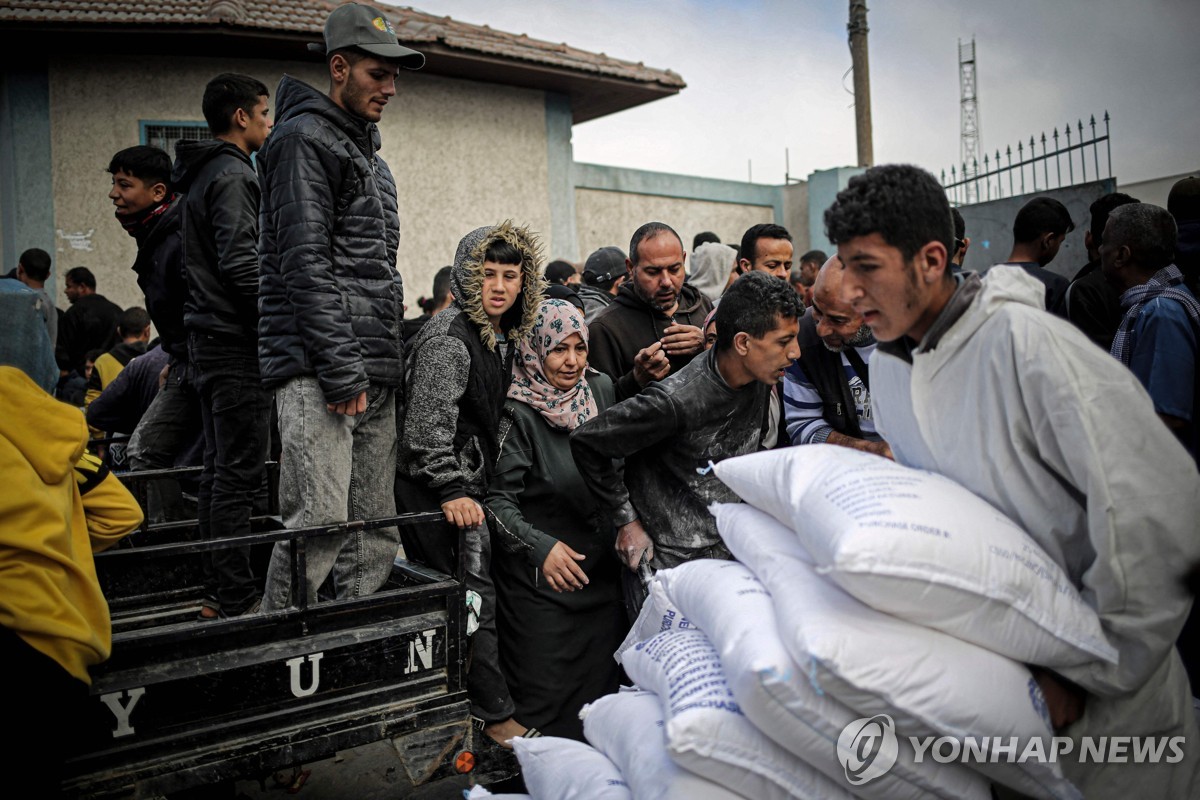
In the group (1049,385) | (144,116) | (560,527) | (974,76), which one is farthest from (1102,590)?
(974,76)

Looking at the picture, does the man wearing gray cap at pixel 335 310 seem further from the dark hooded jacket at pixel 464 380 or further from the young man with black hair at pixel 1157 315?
the young man with black hair at pixel 1157 315

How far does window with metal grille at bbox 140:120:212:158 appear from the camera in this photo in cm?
988

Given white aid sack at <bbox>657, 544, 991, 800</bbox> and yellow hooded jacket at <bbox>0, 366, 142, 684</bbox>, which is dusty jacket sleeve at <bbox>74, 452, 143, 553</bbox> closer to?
yellow hooded jacket at <bbox>0, 366, 142, 684</bbox>

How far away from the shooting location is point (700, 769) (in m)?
1.86

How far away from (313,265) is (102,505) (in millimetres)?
1069

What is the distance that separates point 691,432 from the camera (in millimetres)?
3201

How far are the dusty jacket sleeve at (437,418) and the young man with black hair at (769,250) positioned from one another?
1964mm

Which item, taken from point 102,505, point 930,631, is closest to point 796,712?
point 930,631

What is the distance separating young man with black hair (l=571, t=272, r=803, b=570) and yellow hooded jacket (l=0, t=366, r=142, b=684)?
5.34 feet

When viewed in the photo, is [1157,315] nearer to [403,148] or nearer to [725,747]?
[725,747]

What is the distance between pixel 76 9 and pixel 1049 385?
1075 centimetres

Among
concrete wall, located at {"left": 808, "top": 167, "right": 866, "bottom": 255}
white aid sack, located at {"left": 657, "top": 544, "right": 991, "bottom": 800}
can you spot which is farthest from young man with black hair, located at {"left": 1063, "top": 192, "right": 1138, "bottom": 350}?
concrete wall, located at {"left": 808, "top": 167, "right": 866, "bottom": 255}

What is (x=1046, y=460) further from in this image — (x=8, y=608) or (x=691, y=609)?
(x=8, y=608)

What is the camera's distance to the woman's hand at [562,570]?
3289 millimetres
